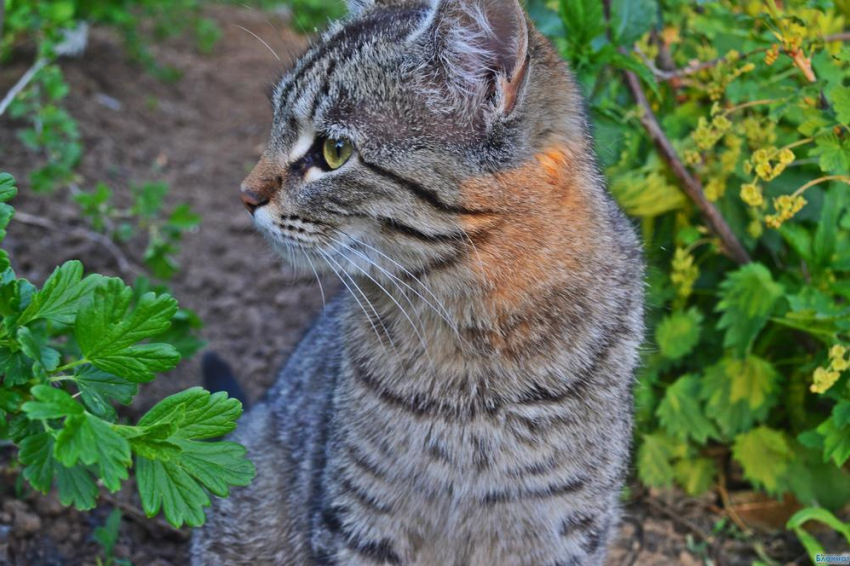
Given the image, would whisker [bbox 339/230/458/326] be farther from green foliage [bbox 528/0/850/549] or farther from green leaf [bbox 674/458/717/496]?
green leaf [bbox 674/458/717/496]

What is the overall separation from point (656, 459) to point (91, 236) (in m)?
3.01

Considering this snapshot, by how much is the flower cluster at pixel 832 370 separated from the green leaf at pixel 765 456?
66 cm

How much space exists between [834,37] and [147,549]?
3469 millimetres

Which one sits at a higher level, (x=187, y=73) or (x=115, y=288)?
(x=187, y=73)

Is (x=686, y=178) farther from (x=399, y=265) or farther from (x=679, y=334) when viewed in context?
(x=399, y=265)

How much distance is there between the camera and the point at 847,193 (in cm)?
351

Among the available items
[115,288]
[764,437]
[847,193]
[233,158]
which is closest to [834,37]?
[847,193]

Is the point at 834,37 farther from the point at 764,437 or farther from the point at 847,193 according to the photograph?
the point at 764,437

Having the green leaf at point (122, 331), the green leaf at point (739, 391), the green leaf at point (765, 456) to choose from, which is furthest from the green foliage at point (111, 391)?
the green leaf at point (765, 456)

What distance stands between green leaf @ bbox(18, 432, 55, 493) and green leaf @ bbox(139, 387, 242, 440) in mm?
228

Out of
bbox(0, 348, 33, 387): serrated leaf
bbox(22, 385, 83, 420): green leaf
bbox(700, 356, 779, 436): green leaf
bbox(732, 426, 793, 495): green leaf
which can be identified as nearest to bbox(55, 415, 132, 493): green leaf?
bbox(22, 385, 83, 420): green leaf

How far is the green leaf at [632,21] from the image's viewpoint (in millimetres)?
3314

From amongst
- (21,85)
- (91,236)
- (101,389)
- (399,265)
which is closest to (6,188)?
(101,389)

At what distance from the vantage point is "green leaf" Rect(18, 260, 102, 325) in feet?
7.01
